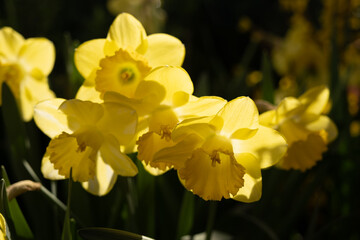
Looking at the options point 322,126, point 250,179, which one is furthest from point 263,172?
point 250,179

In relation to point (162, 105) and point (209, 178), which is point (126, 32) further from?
point (209, 178)

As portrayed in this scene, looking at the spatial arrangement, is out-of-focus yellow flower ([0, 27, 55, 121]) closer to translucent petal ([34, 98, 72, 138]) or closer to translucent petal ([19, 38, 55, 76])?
translucent petal ([19, 38, 55, 76])

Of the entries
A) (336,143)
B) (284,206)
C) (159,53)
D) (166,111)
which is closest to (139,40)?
(159,53)

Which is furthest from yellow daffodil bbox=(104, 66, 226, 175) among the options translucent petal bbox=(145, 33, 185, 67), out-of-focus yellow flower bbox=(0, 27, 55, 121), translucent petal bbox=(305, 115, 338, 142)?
out-of-focus yellow flower bbox=(0, 27, 55, 121)

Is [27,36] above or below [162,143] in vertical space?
below

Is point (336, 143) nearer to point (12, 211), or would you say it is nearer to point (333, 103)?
point (333, 103)

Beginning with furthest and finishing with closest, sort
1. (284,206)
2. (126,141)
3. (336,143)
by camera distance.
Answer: (336,143), (284,206), (126,141)
